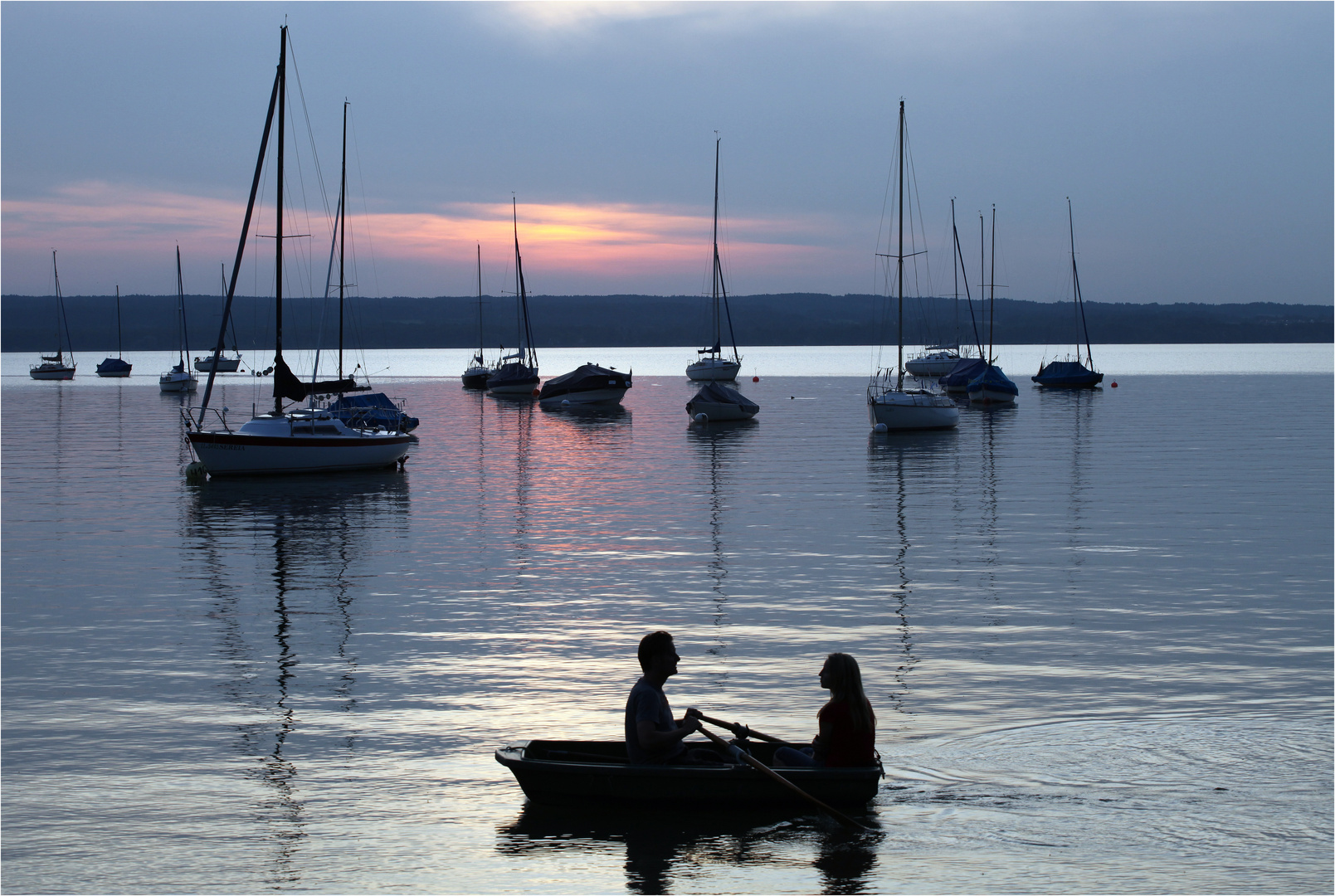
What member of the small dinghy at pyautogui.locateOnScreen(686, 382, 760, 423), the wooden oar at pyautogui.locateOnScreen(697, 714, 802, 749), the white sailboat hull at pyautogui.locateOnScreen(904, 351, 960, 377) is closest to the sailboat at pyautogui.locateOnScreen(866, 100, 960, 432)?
the small dinghy at pyautogui.locateOnScreen(686, 382, 760, 423)

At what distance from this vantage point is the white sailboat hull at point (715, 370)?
350 ft

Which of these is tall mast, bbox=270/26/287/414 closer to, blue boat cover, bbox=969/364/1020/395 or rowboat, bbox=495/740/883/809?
rowboat, bbox=495/740/883/809

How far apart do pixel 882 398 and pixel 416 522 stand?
2996cm

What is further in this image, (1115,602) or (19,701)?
(1115,602)

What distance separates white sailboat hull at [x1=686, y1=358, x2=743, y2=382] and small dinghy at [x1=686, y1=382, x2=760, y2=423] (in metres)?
44.0

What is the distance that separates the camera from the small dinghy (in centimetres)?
6053

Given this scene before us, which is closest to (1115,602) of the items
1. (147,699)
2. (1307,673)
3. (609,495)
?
(1307,673)

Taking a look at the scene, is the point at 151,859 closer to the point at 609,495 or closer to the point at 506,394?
the point at 609,495

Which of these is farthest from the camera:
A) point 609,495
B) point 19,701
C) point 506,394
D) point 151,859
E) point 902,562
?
point 506,394

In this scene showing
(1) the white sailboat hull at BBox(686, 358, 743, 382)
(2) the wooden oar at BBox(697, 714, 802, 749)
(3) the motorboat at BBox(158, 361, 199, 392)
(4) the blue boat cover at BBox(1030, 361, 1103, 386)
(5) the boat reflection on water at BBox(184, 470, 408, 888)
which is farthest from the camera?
(1) the white sailboat hull at BBox(686, 358, 743, 382)

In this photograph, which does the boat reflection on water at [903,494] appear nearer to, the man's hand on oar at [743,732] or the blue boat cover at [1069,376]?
the man's hand on oar at [743,732]

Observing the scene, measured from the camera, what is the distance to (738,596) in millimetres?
18234

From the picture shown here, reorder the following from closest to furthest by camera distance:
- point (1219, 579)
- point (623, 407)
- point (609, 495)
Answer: point (1219, 579), point (609, 495), point (623, 407)

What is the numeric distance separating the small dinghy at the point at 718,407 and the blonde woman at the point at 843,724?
5035 cm
